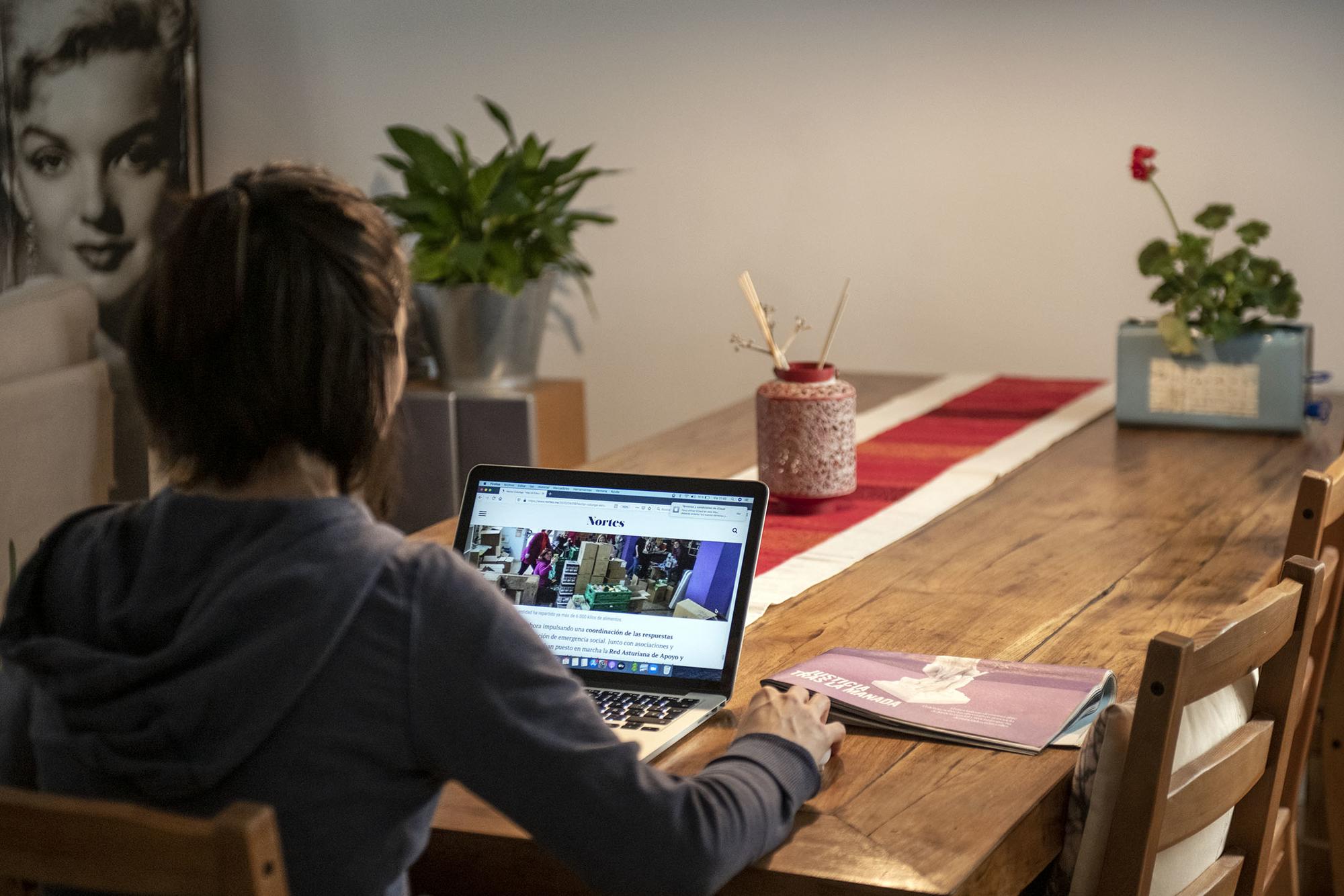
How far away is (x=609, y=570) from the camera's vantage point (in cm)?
135

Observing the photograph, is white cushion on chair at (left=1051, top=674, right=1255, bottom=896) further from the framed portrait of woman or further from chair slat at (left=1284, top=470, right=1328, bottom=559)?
the framed portrait of woman

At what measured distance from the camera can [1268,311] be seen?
8.02 ft

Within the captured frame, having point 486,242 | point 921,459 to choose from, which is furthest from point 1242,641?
point 486,242

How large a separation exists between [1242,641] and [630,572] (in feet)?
1.76

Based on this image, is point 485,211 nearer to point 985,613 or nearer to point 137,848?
point 985,613

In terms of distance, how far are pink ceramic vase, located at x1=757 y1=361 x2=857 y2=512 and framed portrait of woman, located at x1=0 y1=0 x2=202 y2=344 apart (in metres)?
2.87

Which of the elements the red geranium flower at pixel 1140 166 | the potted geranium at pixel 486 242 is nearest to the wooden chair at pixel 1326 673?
the red geranium flower at pixel 1140 166

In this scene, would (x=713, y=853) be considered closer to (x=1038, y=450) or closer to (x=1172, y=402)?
(x=1038, y=450)

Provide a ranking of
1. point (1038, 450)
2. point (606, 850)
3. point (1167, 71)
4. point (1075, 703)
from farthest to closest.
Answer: point (1167, 71), point (1038, 450), point (1075, 703), point (606, 850)

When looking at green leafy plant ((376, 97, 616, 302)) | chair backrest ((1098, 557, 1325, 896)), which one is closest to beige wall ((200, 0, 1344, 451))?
green leafy plant ((376, 97, 616, 302))

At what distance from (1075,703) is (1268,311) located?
1451 mm

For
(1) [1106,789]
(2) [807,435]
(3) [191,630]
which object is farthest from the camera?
(2) [807,435]

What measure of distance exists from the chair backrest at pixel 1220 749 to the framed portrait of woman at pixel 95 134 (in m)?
3.65

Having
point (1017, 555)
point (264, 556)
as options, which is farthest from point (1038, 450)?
point (264, 556)
